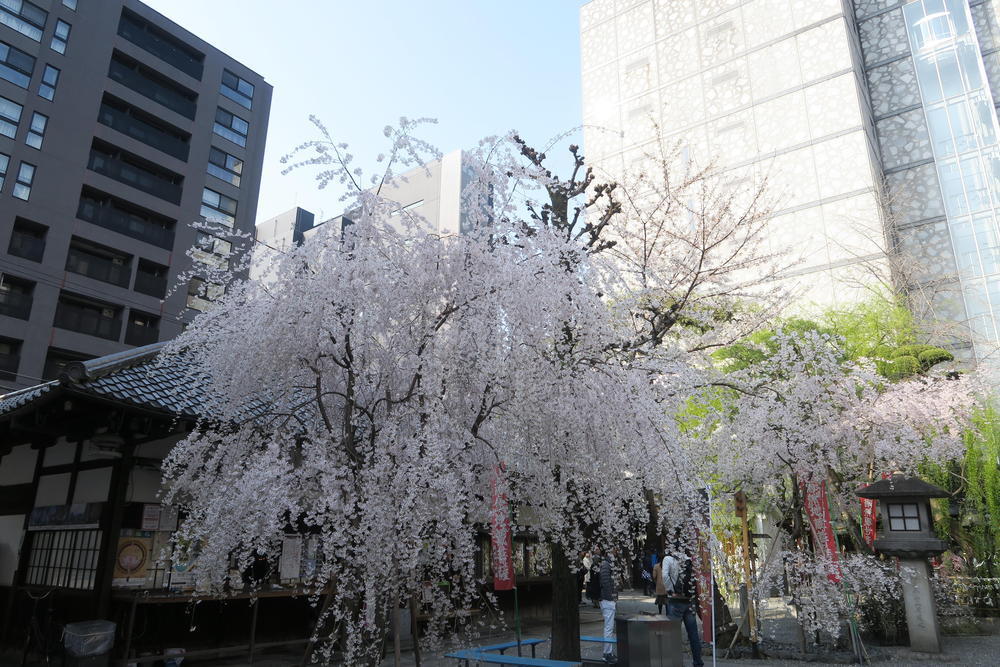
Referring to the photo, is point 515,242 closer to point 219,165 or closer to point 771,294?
point 771,294

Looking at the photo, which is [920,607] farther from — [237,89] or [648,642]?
[237,89]

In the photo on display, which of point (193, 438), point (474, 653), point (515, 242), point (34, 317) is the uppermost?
point (34, 317)

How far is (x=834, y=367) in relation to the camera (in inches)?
506

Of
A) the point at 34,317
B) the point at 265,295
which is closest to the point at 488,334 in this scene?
the point at 265,295

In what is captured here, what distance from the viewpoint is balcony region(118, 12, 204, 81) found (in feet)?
99.9

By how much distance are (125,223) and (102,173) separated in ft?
7.58

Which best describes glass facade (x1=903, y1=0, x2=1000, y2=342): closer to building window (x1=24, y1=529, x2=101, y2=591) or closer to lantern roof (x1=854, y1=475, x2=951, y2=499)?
lantern roof (x1=854, y1=475, x2=951, y2=499)

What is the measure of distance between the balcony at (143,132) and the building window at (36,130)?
2.46 m

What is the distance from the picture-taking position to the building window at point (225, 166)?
32781 millimetres

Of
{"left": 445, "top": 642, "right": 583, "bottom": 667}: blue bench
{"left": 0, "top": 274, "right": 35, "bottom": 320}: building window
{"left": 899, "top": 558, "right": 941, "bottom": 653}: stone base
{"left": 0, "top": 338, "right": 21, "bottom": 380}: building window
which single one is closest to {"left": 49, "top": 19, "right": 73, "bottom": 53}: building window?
{"left": 0, "top": 274, "right": 35, "bottom": 320}: building window

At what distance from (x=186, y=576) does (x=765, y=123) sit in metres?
30.1

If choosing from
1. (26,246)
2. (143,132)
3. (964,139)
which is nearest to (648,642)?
(26,246)

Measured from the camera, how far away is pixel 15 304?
23953 millimetres

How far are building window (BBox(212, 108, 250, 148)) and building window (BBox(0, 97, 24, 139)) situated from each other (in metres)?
9.21
